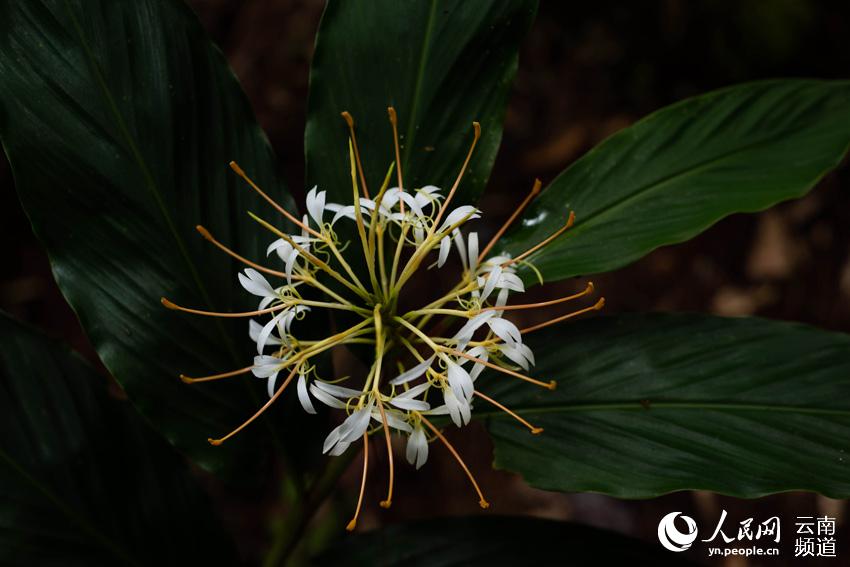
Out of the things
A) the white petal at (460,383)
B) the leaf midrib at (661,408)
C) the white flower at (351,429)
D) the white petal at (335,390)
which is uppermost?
the leaf midrib at (661,408)

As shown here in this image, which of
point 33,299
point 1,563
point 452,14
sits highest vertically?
point 452,14

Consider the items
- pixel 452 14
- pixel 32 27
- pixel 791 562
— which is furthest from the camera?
pixel 791 562

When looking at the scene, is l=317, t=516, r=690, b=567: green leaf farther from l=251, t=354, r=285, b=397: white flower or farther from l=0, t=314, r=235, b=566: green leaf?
l=251, t=354, r=285, b=397: white flower

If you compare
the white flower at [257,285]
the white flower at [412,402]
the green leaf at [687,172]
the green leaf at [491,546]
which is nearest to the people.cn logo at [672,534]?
the green leaf at [491,546]

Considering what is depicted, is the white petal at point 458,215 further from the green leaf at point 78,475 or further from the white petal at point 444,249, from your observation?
the green leaf at point 78,475

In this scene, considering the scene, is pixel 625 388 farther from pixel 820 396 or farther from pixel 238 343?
pixel 238 343

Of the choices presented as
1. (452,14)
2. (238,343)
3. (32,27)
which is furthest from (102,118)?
(452,14)
